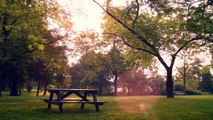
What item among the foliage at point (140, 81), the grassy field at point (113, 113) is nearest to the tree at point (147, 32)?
the grassy field at point (113, 113)

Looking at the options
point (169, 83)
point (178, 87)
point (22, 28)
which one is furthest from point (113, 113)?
point (178, 87)

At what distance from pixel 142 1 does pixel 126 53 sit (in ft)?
30.6

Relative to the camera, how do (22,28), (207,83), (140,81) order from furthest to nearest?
(207,83) → (140,81) → (22,28)

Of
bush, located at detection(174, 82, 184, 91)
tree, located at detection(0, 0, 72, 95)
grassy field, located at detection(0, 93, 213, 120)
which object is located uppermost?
tree, located at detection(0, 0, 72, 95)

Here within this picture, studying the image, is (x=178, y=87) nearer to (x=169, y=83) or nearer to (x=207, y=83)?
(x=207, y=83)

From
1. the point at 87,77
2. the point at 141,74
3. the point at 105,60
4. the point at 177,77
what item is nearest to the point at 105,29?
the point at 105,60

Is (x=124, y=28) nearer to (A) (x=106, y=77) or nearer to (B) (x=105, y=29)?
(B) (x=105, y=29)

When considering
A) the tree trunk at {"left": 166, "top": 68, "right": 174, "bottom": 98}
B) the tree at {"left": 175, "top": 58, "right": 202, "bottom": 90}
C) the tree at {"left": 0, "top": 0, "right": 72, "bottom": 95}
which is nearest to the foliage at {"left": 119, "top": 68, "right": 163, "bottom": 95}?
the tree at {"left": 175, "top": 58, "right": 202, "bottom": 90}

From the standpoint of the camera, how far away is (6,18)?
26.5 meters

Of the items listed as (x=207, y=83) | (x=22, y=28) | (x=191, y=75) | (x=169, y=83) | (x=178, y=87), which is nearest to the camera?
(x=22, y=28)

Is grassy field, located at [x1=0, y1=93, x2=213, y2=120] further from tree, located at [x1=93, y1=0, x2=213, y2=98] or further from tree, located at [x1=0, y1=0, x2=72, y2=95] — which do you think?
tree, located at [x1=93, y1=0, x2=213, y2=98]

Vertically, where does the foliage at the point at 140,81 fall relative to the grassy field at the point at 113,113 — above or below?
above

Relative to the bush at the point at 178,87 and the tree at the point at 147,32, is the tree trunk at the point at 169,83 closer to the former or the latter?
the tree at the point at 147,32

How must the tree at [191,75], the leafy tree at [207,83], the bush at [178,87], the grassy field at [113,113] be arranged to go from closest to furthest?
1. the grassy field at [113,113]
2. the bush at [178,87]
3. the leafy tree at [207,83]
4. the tree at [191,75]
